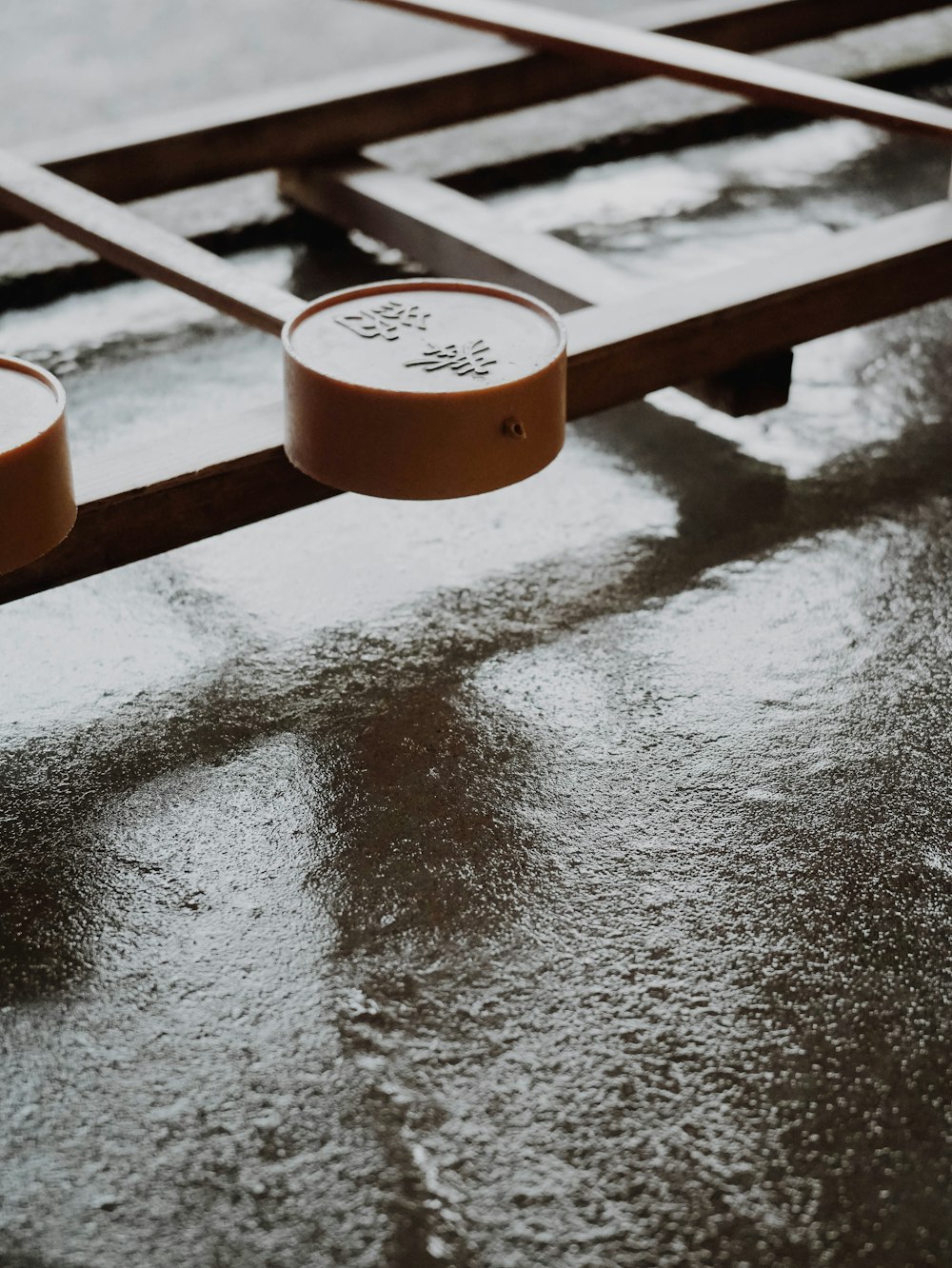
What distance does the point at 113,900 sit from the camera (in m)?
1.74

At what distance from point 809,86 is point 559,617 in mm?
1322

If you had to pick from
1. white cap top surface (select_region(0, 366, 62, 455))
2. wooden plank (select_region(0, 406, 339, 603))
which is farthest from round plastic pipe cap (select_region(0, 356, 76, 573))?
wooden plank (select_region(0, 406, 339, 603))

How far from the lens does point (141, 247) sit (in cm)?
242

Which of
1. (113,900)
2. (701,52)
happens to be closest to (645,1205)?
(113,900)

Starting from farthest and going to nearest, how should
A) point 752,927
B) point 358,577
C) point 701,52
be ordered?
1. point 701,52
2. point 358,577
3. point 752,927

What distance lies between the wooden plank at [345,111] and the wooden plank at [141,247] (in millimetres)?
433

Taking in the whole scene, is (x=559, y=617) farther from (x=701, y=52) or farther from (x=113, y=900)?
(x=701, y=52)

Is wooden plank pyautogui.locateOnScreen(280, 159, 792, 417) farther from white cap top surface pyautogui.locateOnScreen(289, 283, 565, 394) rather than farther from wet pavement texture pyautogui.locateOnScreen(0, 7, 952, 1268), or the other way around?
white cap top surface pyautogui.locateOnScreen(289, 283, 565, 394)

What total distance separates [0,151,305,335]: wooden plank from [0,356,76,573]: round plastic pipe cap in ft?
1.45

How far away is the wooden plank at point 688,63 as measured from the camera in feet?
9.39

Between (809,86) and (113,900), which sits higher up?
(809,86)

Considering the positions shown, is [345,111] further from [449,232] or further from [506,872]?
[506,872]

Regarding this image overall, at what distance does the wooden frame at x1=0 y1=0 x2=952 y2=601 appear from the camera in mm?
2045

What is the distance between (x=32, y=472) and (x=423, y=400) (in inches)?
18.2
